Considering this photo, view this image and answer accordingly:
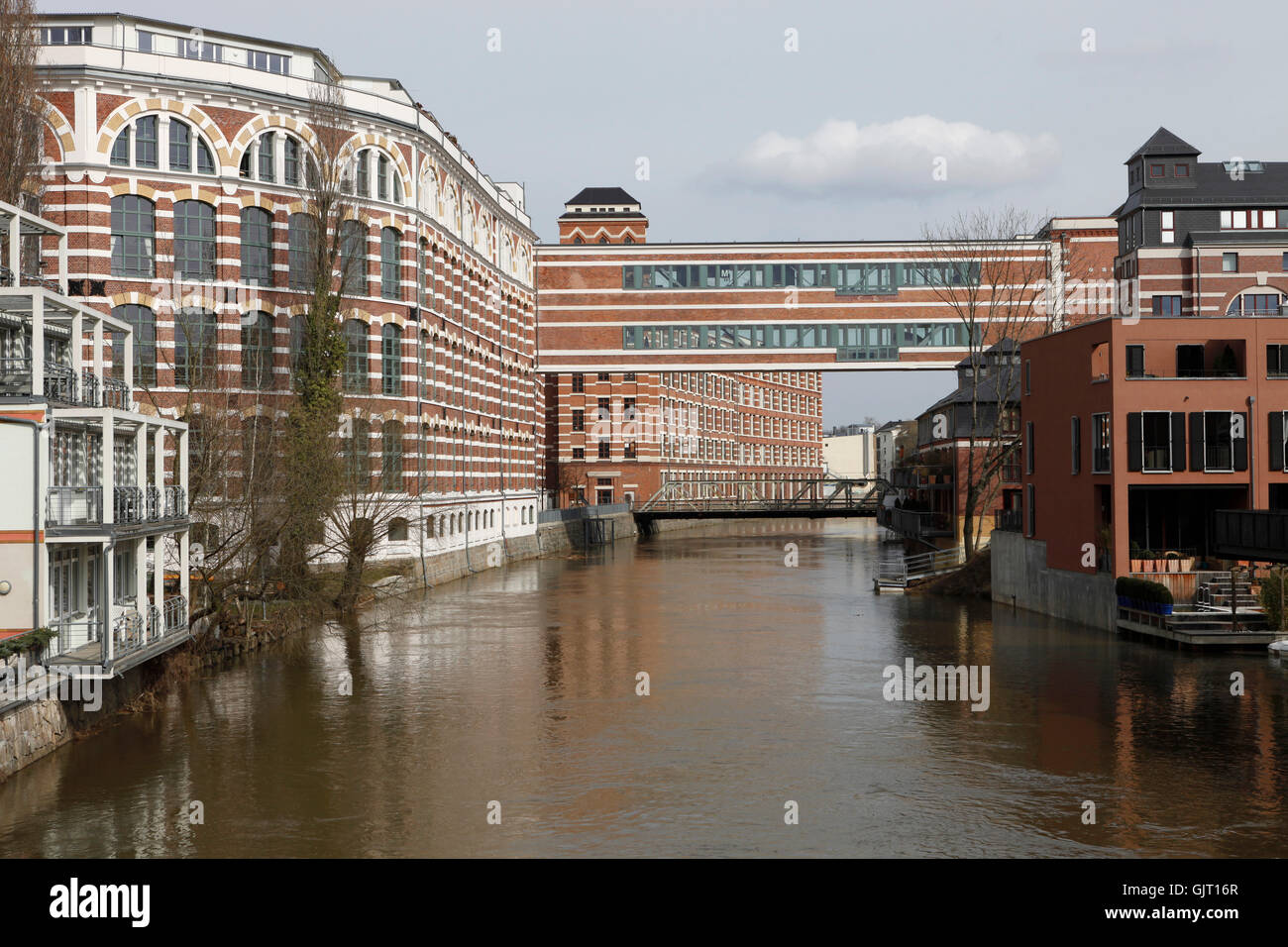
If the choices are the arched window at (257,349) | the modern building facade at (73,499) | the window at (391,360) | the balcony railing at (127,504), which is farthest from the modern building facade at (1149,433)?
the arched window at (257,349)

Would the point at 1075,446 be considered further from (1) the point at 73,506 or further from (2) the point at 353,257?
(1) the point at 73,506

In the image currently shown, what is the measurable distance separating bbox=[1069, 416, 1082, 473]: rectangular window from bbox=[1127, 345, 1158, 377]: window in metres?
2.87

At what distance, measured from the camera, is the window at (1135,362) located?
39.0 metres

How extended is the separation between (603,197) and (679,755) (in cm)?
10818

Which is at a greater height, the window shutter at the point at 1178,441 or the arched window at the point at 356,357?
the arched window at the point at 356,357

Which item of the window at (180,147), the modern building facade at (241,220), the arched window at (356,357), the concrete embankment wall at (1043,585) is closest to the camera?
the concrete embankment wall at (1043,585)

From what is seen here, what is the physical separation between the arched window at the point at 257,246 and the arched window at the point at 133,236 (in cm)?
347

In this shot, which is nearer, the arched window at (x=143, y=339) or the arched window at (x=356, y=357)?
the arched window at (x=143, y=339)

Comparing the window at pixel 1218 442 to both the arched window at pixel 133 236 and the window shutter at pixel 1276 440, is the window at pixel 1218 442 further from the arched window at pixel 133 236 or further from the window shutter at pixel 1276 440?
the arched window at pixel 133 236

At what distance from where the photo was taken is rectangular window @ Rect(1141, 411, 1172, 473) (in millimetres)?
38094

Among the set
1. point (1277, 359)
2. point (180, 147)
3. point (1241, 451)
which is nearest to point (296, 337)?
point (180, 147)

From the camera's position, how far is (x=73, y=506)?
25.1 meters

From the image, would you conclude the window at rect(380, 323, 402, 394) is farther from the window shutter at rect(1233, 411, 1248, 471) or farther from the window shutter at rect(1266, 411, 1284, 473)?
the window shutter at rect(1266, 411, 1284, 473)
